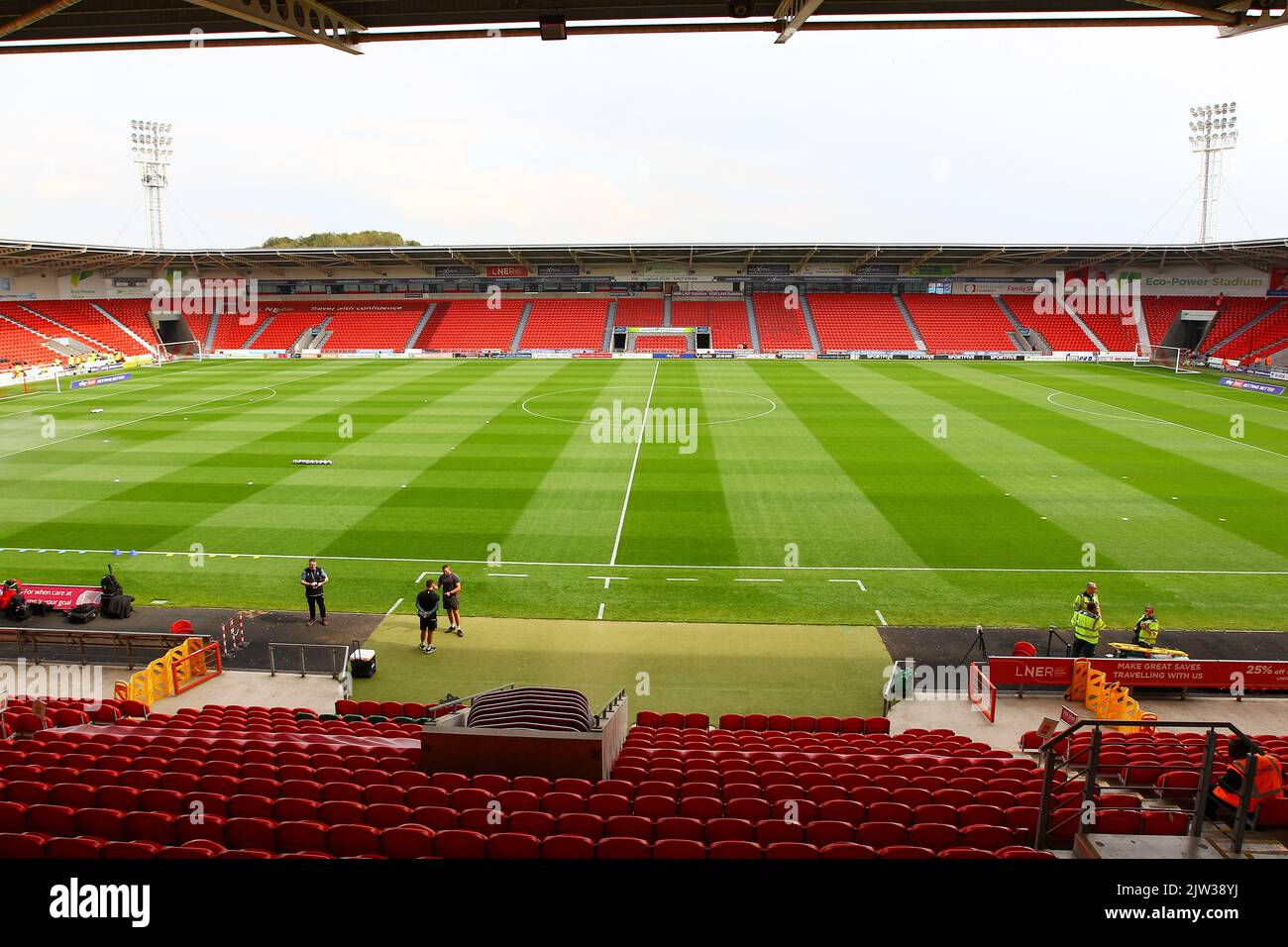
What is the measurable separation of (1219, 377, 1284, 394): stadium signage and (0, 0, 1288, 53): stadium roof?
4270 centimetres

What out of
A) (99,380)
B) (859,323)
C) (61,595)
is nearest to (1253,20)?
(61,595)

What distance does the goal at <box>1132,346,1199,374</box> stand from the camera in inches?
2171

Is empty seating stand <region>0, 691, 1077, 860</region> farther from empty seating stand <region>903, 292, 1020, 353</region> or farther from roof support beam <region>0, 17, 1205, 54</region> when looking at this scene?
empty seating stand <region>903, 292, 1020, 353</region>

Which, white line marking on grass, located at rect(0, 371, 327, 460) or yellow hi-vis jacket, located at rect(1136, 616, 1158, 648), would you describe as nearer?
yellow hi-vis jacket, located at rect(1136, 616, 1158, 648)

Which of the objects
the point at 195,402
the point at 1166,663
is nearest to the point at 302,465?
the point at 195,402

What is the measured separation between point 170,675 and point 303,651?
7.14ft

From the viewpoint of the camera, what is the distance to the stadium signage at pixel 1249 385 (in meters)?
44.4

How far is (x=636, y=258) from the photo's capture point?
7000 centimetres

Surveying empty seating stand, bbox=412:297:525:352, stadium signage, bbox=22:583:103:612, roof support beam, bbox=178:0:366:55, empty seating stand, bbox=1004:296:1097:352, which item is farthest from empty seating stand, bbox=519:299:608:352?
roof support beam, bbox=178:0:366:55

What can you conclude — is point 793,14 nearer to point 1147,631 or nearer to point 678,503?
point 1147,631

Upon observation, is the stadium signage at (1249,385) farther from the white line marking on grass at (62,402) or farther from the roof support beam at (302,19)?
the white line marking on grass at (62,402)

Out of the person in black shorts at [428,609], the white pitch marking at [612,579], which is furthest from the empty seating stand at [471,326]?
the person in black shorts at [428,609]
